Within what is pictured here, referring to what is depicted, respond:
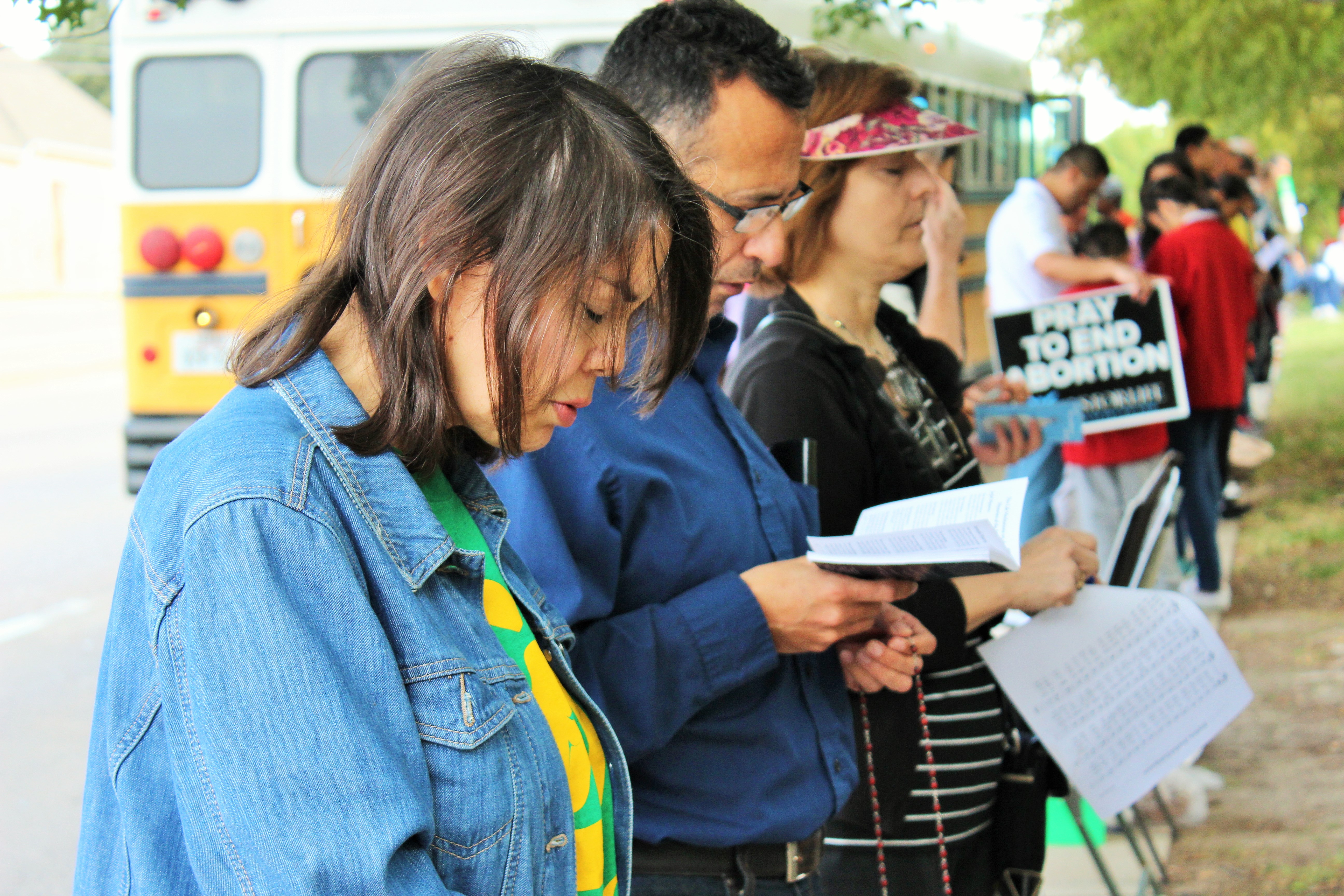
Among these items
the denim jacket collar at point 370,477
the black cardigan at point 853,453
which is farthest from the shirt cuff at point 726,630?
the denim jacket collar at point 370,477

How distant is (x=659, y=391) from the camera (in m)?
1.30

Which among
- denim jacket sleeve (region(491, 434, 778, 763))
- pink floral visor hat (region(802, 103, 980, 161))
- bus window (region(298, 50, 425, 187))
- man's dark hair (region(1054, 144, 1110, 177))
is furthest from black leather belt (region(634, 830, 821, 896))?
man's dark hair (region(1054, 144, 1110, 177))

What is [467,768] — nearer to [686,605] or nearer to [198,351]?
[686,605]

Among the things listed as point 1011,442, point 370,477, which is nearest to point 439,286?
point 370,477

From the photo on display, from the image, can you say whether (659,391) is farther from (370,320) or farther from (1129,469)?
(1129,469)

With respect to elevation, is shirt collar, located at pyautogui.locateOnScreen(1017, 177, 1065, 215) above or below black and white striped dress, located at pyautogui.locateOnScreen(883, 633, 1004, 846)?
above

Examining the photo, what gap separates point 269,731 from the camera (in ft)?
2.85

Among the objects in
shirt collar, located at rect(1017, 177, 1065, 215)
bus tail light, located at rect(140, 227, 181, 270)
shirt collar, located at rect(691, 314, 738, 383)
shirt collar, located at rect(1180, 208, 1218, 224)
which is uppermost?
shirt collar, located at rect(691, 314, 738, 383)

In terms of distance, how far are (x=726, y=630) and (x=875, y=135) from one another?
1123 mm

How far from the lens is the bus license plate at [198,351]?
5.29 metres

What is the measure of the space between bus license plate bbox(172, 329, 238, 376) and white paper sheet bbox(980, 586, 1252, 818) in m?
4.19

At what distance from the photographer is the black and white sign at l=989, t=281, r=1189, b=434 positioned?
4.69m

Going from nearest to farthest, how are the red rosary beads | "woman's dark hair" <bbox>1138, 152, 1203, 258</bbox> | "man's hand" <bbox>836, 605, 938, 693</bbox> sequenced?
1. "man's hand" <bbox>836, 605, 938, 693</bbox>
2. the red rosary beads
3. "woman's dark hair" <bbox>1138, 152, 1203, 258</bbox>

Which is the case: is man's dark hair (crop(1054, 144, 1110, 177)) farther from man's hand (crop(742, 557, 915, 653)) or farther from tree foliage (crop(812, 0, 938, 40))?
man's hand (crop(742, 557, 915, 653))
